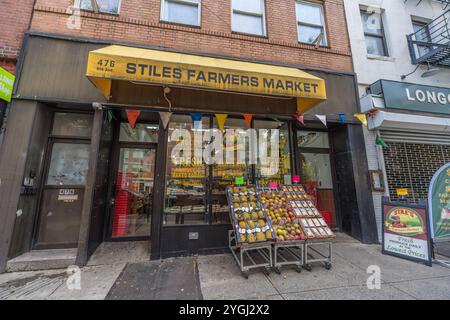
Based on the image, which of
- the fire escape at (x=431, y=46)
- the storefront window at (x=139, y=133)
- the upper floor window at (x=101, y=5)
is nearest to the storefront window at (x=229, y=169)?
the storefront window at (x=139, y=133)

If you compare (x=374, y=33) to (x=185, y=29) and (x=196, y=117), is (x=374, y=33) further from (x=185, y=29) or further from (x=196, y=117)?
(x=196, y=117)

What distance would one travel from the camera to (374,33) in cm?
665

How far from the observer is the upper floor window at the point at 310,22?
607 cm

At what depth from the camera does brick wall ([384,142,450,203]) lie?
5629 millimetres

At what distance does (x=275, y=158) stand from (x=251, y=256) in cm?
270

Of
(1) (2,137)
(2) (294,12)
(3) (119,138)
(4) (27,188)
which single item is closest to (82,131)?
(3) (119,138)

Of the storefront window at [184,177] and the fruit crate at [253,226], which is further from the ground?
the storefront window at [184,177]

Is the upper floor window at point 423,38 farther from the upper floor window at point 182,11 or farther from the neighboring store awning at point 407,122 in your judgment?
the upper floor window at point 182,11

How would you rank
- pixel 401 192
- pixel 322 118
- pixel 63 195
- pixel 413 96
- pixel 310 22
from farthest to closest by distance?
pixel 310 22, pixel 413 96, pixel 401 192, pixel 322 118, pixel 63 195

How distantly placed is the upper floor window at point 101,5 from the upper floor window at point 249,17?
332cm

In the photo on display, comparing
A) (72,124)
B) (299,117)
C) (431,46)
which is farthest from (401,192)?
(72,124)

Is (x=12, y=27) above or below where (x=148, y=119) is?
above

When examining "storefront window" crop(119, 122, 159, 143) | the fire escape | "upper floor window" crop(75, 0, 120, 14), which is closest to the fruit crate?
"storefront window" crop(119, 122, 159, 143)

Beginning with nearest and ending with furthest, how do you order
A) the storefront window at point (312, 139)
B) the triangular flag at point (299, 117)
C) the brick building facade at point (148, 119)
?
the brick building facade at point (148, 119) < the triangular flag at point (299, 117) < the storefront window at point (312, 139)
